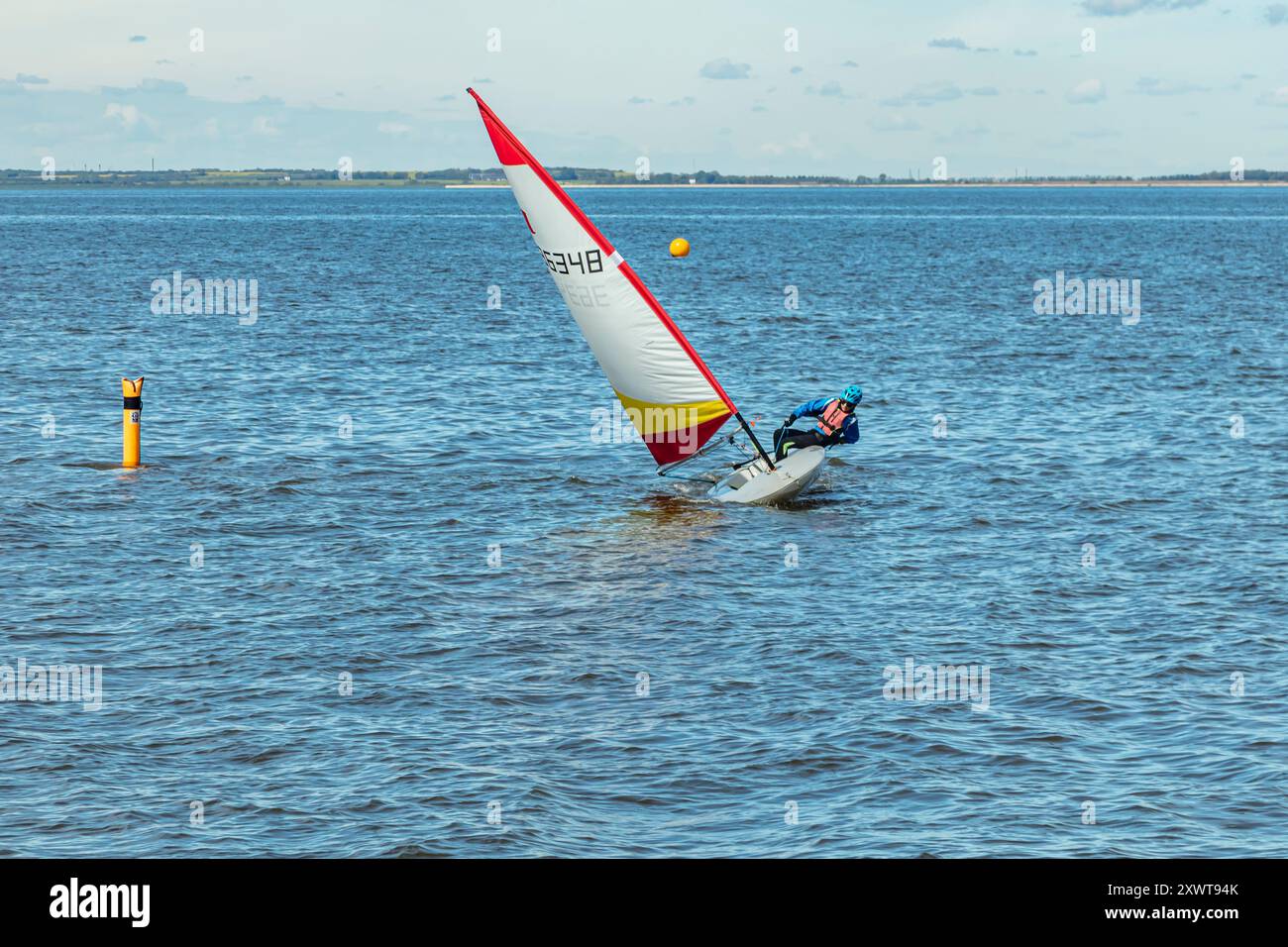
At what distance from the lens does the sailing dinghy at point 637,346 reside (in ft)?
91.0

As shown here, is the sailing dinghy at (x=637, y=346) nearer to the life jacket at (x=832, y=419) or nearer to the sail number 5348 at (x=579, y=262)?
the sail number 5348 at (x=579, y=262)

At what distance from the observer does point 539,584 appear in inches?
896

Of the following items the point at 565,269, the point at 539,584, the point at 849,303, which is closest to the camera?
the point at 539,584

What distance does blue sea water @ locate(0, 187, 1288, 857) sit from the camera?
1415 centimetres

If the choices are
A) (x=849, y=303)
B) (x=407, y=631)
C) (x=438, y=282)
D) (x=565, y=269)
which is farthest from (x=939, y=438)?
(x=438, y=282)

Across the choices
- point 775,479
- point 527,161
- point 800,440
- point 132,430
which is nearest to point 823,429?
point 800,440

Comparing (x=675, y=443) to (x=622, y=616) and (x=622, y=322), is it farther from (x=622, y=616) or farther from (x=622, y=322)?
(x=622, y=616)

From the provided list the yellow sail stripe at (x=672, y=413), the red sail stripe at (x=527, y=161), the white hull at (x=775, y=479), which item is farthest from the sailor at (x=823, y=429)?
the red sail stripe at (x=527, y=161)

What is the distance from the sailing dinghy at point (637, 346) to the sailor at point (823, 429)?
263mm

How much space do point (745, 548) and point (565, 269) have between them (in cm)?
724

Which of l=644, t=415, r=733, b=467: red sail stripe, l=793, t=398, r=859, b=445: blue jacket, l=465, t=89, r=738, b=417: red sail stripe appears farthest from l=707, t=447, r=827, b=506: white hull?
l=465, t=89, r=738, b=417: red sail stripe

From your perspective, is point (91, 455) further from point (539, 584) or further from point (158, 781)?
point (158, 781)

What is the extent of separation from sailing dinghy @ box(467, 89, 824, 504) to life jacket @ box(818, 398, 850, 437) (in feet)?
1.60

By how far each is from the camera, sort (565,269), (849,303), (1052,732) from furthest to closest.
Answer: (849,303), (565,269), (1052,732)
